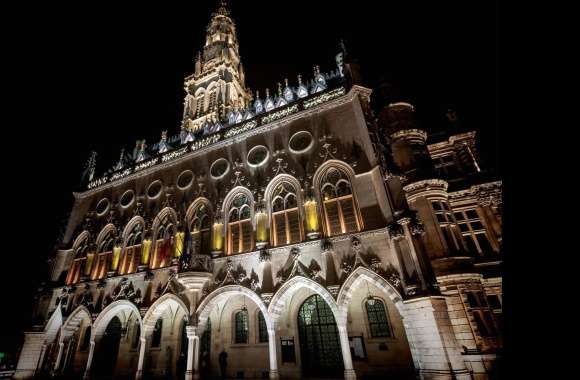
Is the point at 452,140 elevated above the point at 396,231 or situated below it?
above

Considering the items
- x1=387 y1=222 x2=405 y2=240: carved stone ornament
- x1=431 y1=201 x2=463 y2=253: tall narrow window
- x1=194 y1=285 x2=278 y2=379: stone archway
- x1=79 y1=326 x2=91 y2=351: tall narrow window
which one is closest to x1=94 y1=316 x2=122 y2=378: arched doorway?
x1=79 y1=326 x2=91 y2=351: tall narrow window

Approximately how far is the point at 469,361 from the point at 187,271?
1432 cm

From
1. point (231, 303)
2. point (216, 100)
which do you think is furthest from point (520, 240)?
point (216, 100)

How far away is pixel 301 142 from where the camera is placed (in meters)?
18.8

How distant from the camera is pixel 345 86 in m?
19.0

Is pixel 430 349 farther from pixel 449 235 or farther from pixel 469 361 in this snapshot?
pixel 449 235

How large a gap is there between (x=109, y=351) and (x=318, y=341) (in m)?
16.6

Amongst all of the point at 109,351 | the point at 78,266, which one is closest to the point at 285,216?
the point at 109,351

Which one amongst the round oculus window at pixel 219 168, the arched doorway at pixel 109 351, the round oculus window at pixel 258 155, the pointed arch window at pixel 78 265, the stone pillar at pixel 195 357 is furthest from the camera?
the pointed arch window at pixel 78 265

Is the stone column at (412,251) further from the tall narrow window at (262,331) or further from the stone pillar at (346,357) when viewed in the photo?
the tall narrow window at (262,331)

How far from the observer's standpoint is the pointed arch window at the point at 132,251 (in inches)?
816

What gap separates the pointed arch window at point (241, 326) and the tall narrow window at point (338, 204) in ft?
25.7

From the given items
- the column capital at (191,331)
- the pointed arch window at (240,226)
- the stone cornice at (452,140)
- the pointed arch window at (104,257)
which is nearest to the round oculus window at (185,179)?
the pointed arch window at (240,226)

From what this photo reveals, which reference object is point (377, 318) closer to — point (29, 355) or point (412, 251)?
point (412, 251)
